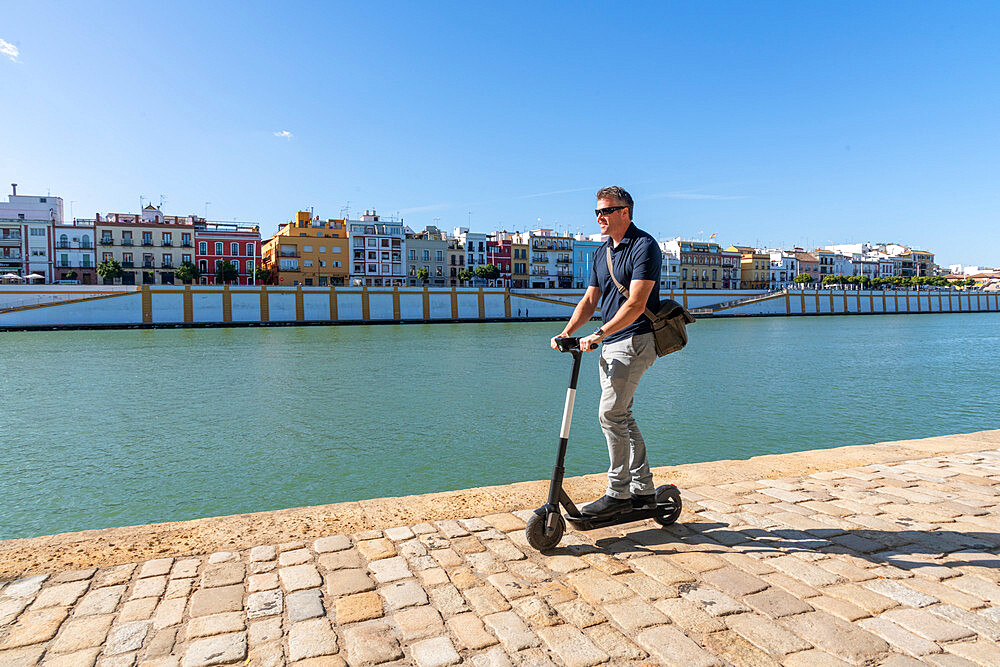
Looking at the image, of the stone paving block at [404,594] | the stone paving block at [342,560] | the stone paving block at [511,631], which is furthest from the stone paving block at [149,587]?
the stone paving block at [511,631]

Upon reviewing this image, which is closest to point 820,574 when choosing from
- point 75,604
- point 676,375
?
point 75,604

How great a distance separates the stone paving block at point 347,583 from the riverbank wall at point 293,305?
4560 centimetres

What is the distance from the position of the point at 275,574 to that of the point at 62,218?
91.5m

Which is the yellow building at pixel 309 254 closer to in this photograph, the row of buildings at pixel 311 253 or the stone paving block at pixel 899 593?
the row of buildings at pixel 311 253

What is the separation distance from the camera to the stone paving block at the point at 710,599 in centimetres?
298

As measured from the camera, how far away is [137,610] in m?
3.04

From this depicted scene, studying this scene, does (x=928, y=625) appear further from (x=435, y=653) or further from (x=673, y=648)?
(x=435, y=653)

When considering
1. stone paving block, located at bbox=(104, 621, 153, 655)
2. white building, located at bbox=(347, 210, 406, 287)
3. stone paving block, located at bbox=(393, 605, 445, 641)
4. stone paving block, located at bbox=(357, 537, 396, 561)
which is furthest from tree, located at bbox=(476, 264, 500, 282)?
stone paving block, located at bbox=(104, 621, 153, 655)

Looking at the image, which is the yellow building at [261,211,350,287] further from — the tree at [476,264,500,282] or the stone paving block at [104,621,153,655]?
the stone paving block at [104,621,153,655]

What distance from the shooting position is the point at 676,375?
65.9 feet

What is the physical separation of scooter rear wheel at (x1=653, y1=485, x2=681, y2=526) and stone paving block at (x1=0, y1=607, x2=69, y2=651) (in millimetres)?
3148

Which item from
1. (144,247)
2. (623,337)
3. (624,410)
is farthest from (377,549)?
(144,247)

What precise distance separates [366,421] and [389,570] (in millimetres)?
9178

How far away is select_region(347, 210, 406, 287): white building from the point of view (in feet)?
256
